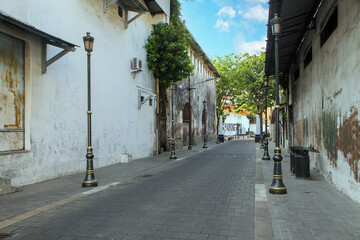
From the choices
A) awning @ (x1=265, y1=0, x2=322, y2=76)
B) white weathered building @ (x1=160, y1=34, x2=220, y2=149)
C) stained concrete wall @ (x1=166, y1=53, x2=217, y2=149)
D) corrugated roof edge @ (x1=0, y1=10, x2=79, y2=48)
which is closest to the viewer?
corrugated roof edge @ (x1=0, y1=10, x2=79, y2=48)

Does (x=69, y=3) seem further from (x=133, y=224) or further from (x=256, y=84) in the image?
(x=256, y=84)

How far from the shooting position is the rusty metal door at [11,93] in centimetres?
827

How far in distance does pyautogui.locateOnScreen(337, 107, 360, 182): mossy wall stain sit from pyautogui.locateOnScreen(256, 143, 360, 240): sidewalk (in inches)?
31.9

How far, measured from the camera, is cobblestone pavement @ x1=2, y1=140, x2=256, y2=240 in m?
4.47

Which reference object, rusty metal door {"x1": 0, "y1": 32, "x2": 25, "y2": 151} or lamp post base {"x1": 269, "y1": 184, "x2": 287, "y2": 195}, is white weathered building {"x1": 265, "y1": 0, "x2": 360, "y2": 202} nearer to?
lamp post base {"x1": 269, "y1": 184, "x2": 287, "y2": 195}

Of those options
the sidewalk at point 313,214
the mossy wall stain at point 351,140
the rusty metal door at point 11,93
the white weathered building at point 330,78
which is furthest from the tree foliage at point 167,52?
the mossy wall stain at point 351,140

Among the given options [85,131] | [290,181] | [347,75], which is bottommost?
[290,181]

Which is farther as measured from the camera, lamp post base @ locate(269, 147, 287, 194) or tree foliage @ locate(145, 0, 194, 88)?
tree foliage @ locate(145, 0, 194, 88)

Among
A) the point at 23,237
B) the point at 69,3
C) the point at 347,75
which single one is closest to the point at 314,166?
the point at 347,75

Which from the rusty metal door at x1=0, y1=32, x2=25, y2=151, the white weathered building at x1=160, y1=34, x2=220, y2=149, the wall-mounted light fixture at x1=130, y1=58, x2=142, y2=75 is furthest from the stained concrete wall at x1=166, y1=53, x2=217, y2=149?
the rusty metal door at x1=0, y1=32, x2=25, y2=151

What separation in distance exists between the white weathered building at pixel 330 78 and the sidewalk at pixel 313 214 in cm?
42

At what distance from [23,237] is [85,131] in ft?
24.6

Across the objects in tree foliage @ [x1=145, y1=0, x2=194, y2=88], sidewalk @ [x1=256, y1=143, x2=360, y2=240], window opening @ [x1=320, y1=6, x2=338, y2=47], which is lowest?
sidewalk @ [x1=256, y1=143, x2=360, y2=240]

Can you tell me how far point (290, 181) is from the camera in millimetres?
9023
